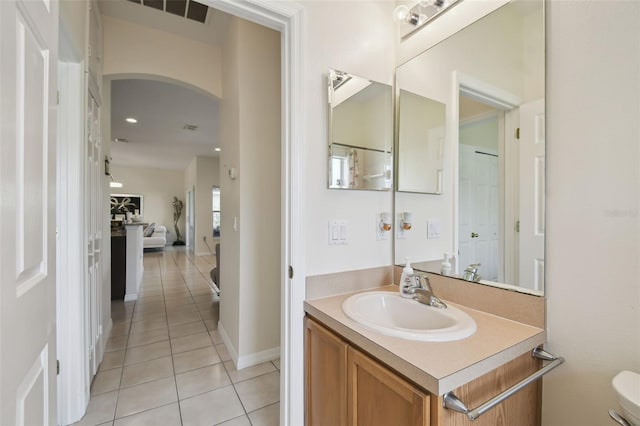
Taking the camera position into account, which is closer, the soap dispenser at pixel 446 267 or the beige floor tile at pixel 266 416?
the soap dispenser at pixel 446 267

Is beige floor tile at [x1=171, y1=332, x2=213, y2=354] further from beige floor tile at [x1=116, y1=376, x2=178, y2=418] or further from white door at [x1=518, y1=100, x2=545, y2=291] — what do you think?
white door at [x1=518, y1=100, x2=545, y2=291]

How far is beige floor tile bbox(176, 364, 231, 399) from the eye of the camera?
1.99m

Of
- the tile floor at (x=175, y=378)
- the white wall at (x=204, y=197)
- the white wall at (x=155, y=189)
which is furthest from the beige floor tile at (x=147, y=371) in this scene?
the white wall at (x=155, y=189)

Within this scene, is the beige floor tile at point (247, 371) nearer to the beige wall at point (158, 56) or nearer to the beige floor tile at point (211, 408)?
the beige floor tile at point (211, 408)

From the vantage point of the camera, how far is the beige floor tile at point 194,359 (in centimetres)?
228

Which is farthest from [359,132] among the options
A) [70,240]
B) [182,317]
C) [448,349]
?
[182,317]

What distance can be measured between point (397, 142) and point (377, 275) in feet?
2.55

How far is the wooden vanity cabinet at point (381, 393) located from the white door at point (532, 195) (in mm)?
314

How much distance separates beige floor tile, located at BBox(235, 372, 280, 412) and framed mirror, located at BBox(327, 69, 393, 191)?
1525 mm

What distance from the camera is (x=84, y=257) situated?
179 cm

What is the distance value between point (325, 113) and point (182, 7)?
1.99 meters

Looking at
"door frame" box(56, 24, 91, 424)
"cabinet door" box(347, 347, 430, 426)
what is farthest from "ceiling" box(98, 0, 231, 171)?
"cabinet door" box(347, 347, 430, 426)

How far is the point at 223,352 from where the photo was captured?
Answer: 254 cm

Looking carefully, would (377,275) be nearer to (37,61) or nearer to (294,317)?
(294,317)
